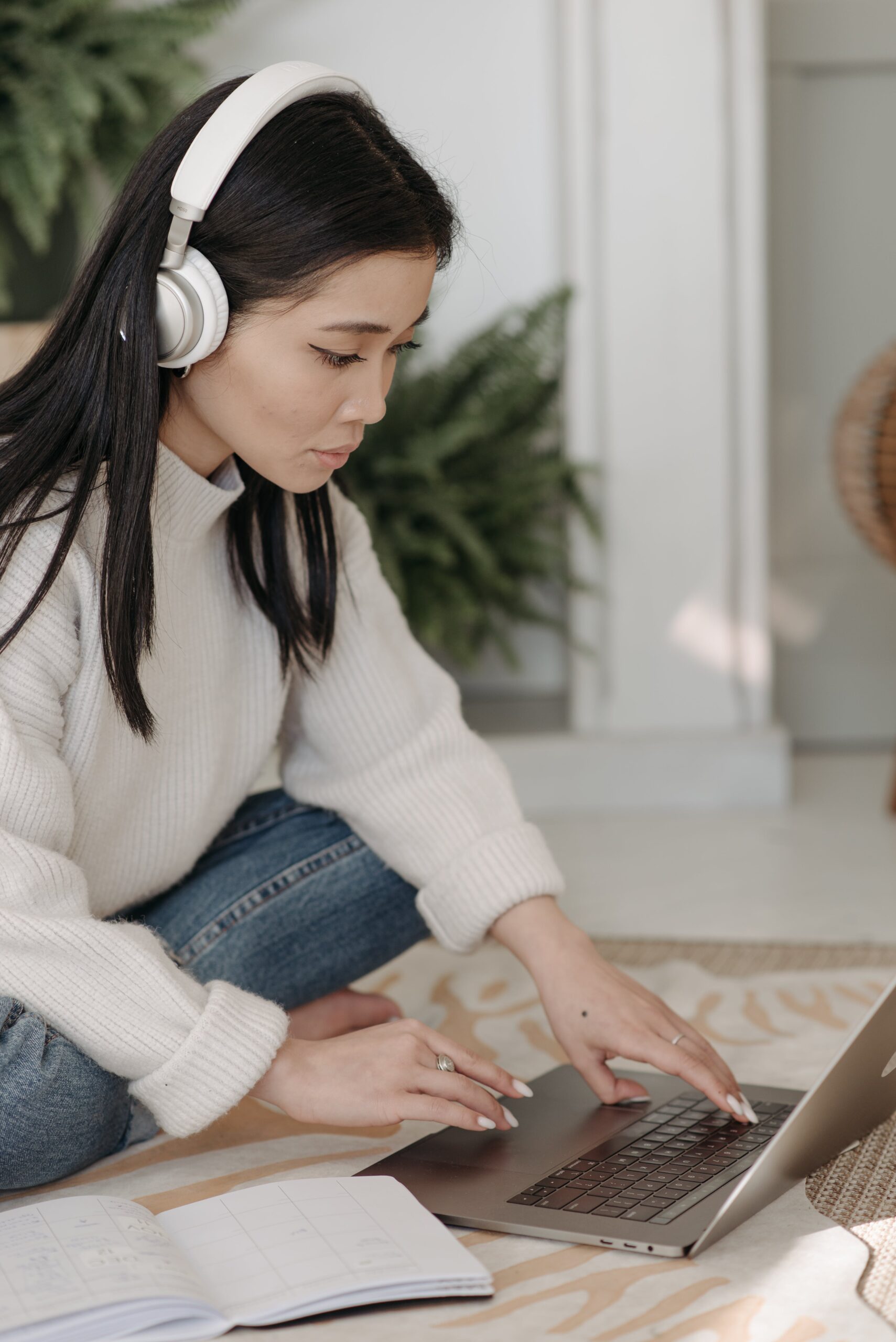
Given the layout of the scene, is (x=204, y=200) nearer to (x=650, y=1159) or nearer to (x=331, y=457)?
(x=331, y=457)

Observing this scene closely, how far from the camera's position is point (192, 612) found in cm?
119

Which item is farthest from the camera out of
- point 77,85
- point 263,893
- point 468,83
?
point 468,83

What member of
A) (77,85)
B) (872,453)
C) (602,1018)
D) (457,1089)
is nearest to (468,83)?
(77,85)

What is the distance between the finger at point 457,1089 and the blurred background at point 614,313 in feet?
4.01

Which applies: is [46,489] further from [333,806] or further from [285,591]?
[333,806]

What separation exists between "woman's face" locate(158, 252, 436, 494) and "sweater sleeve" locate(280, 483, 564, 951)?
218mm

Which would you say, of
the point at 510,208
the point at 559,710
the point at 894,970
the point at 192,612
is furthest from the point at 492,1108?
the point at 510,208

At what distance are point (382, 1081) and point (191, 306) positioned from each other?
0.53 m

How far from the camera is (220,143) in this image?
96cm

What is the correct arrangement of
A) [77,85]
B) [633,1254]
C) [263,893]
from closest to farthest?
[633,1254] → [263,893] → [77,85]

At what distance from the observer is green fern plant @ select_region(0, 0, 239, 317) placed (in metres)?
2.47

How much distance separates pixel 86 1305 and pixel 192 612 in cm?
56

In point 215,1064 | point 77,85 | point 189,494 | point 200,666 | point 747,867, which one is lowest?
point 747,867

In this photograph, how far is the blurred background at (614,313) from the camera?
2.44 meters
